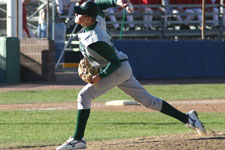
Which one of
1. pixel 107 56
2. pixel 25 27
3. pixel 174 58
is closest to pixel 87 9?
pixel 107 56

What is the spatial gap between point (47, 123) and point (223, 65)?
38.7 feet

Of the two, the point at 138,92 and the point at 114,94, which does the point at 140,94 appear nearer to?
the point at 138,92

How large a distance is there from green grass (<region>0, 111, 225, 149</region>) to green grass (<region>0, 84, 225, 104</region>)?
2.70 m

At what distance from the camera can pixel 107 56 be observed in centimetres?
622

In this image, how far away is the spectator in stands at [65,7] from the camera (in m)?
19.7

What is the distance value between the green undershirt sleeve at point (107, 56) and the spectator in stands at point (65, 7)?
44.7ft

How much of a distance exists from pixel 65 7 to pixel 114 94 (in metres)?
5.99

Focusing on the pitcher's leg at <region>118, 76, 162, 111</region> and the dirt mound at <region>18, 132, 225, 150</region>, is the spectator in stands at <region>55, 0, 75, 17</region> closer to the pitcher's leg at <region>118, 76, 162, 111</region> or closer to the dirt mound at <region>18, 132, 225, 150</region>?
the dirt mound at <region>18, 132, 225, 150</region>

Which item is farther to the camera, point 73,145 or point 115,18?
point 115,18

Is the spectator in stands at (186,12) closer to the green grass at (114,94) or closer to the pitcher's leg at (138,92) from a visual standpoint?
the green grass at (114,94)

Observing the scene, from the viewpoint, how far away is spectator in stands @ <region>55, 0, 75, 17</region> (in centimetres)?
1966

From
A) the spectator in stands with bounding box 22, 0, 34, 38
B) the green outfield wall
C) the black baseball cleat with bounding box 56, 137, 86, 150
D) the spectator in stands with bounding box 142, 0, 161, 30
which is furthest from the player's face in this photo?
the spectator in stands with bounding box 142, 0, 161, 30

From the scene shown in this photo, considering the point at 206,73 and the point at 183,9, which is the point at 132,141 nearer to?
the point at 206,73

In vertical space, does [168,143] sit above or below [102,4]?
below
